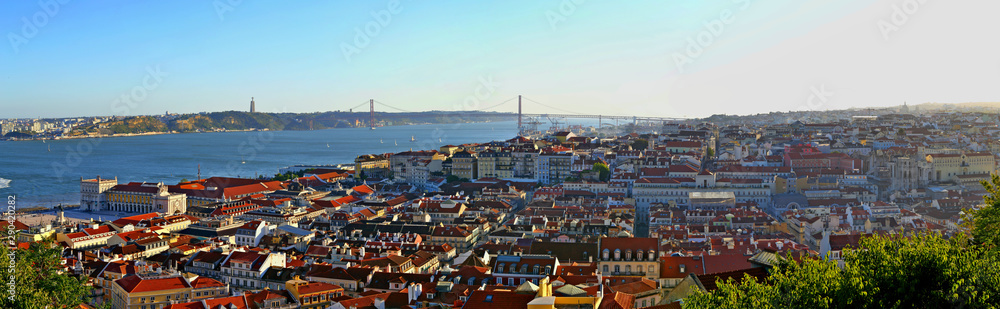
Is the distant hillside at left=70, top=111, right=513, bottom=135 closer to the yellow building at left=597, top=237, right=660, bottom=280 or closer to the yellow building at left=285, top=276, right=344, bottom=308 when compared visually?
the yellow building at left=597, top=237, right=660, bottom=280

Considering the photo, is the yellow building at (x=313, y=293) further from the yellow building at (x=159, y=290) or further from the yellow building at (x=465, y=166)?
the yellow building at (x=465, y=166)

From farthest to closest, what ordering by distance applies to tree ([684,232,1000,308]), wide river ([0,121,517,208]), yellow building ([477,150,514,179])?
wide river ([0,121,517,208]), yellow building ([477,150,514,179]), tree ([684,232,1000,308])

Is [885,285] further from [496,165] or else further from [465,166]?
[465,166]

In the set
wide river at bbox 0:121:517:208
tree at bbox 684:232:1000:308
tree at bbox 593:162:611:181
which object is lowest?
wide river at bbox 0:121:517:208

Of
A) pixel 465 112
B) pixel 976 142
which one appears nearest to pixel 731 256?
pixel 976 142

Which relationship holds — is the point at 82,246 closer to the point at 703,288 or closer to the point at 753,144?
the point at 703,288

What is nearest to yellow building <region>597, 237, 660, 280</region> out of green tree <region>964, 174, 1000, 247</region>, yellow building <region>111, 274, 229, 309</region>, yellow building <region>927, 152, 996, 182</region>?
green tree <region>964, 174, 1000, 247</region>

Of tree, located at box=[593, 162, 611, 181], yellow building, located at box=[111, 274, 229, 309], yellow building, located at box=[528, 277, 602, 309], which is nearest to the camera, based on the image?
yellow building, located at box=[528, 277, 602, 309]

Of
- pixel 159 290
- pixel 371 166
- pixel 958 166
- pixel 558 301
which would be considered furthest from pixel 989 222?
pixel 371 166
